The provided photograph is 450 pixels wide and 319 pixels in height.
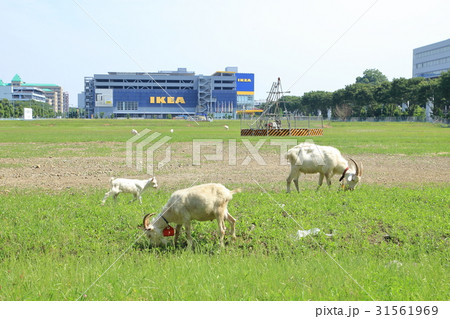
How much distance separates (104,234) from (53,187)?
7169mm

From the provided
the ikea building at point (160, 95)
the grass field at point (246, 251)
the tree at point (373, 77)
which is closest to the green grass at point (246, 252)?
the grass field at point (246, 251)

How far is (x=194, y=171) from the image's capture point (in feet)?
68.0

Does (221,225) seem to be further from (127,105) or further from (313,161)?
(127,105)

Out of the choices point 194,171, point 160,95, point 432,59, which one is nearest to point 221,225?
point 194,171

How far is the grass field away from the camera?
6.50 meters

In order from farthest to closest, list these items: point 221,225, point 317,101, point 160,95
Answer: point 160,95, point 317,101, point 221,225

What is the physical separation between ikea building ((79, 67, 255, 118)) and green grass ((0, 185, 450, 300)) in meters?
162

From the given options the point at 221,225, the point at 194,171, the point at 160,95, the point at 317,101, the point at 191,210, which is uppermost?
the point at 160,95

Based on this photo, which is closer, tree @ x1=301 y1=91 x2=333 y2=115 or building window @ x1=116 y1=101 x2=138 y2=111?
tree @ x1=301 y1=91 x2=333 y2=115

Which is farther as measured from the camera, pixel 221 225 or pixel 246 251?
pixel 246 251

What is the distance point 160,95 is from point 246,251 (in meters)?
173

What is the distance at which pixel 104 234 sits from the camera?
9.80 meters

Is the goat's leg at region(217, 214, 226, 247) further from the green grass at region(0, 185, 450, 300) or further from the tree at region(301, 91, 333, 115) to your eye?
the tree at region(301, 91, 333, 115)

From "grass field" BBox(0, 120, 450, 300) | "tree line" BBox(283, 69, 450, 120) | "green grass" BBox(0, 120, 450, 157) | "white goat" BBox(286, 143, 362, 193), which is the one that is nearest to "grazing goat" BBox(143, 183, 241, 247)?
"grass field" BBox(0, 120, 450, 300)
